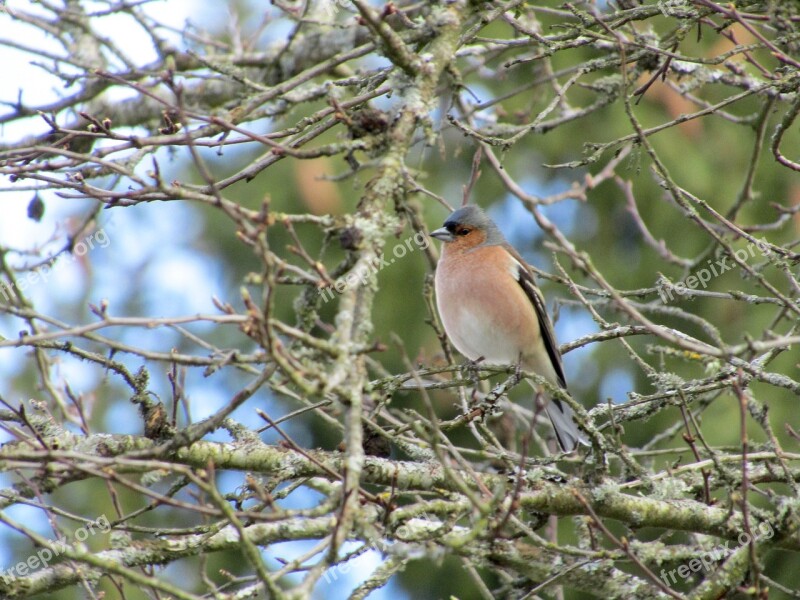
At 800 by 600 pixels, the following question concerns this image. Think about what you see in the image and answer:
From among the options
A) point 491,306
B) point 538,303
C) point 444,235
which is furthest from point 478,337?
point 444,235

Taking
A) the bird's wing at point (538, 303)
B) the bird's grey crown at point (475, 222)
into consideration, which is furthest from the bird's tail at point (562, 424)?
the bird's grey crown at point (475, 222)

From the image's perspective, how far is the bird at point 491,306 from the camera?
5648mm

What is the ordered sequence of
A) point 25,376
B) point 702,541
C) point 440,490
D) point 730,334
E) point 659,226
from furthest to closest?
point 25,376
point 659,226
point 730,334
point 702,541
point 440,490

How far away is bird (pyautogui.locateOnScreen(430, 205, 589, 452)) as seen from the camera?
5648 millimetres

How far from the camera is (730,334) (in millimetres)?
7719

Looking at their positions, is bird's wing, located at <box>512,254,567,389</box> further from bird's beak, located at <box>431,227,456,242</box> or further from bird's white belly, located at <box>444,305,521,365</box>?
bird's beak, located at <box>431,227,456,242</box>

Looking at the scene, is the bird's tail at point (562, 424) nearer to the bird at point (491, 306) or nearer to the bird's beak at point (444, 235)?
the bird at point (491, 306)

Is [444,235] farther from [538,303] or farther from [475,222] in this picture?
[538,303]

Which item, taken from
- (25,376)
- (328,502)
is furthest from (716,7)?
(25,376)

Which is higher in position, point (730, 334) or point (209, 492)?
point (730, 334)

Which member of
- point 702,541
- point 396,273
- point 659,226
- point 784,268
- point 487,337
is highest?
point 396,273

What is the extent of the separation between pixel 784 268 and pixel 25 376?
782 centimetres

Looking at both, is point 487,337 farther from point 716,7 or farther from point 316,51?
point 716,7

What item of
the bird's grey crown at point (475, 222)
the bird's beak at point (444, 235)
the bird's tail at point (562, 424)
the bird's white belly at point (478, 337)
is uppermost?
the bird's grey crown at point (475, 222)
